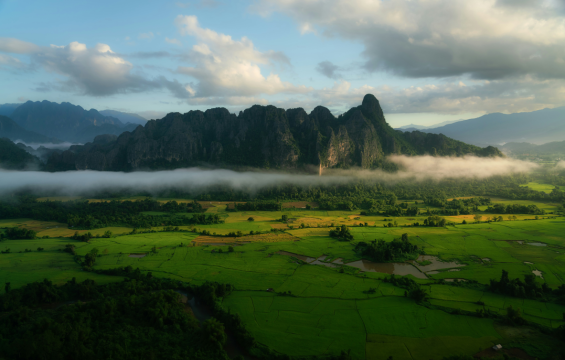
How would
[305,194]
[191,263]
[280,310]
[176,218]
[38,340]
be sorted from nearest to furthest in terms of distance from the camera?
[38,340]
[280,310]
[191,263]
[176,218]
[305,194]

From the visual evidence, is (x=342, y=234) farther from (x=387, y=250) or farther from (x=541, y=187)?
(x=541, y=187)

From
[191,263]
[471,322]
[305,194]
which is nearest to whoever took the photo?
[471,322]

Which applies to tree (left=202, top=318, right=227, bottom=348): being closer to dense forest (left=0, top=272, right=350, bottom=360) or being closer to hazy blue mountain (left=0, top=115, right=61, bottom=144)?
dense forest (left=0, top=272, right=350, bottom=360)

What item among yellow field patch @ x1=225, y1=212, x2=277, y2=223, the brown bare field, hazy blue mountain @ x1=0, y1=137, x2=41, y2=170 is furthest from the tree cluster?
hazy blue mountain @ x1=0, y1=137, x2=41, y2=170

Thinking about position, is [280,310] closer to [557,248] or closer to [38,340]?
[38,340]

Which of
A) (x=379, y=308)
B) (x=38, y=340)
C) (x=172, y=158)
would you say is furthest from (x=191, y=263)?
(x=172, y=158)
